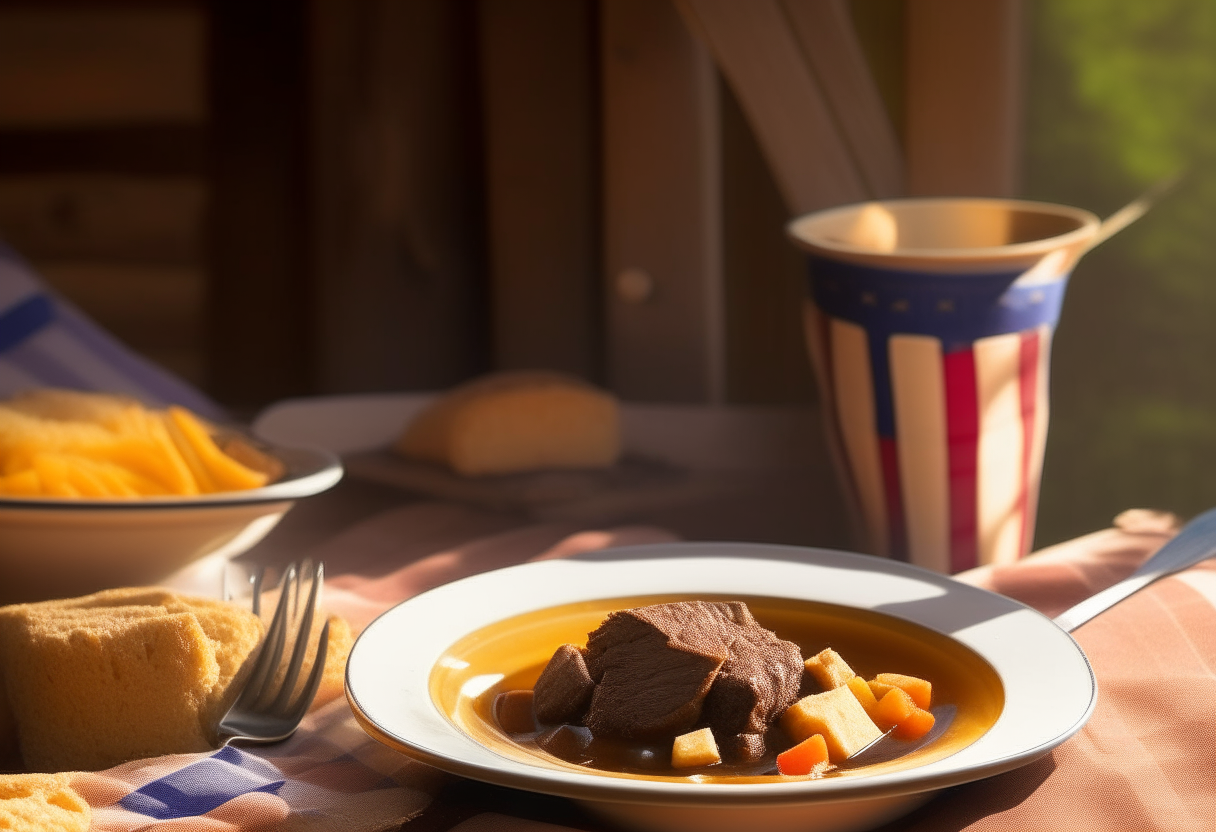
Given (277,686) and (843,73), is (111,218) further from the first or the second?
(277,686)

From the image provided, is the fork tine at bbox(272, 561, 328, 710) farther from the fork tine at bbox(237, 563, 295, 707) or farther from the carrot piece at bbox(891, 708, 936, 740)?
the carrot piece at bbox(891, 708, 936, 740)

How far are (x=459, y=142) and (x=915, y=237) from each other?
4.17 ft

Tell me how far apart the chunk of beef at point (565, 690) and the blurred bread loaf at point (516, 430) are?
2.48ft

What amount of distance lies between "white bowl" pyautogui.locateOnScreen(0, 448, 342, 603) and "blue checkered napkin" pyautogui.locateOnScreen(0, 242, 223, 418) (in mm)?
648

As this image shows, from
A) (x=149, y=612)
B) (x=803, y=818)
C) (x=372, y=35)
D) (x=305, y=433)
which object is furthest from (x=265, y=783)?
(x=372, y=35)

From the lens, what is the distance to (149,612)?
0.99 m

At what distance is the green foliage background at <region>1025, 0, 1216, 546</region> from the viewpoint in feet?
8.18

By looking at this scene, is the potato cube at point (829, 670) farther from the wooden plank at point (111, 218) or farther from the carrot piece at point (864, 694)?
the wooden plank at point (111, 218)

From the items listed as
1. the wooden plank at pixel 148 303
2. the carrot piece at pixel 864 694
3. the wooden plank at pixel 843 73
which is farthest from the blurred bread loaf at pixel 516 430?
the wooden plank at pixel 148 303

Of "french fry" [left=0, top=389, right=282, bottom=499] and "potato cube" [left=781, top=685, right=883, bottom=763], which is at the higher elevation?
"french fry" [left=0, top=389, right=282, bottom=499]

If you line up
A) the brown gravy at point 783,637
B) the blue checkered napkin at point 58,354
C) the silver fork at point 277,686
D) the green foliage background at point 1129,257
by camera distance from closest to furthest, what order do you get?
the brown gravy at point 783,637
the silver fork at point 277,686
the blue checkered napkin at point 58,354
the green foliage background at point 1129,257

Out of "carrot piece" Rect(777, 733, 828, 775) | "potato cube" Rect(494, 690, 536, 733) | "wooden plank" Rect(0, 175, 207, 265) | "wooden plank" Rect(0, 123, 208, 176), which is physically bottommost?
"potato cube" Rect(494, 690, 536, 733)

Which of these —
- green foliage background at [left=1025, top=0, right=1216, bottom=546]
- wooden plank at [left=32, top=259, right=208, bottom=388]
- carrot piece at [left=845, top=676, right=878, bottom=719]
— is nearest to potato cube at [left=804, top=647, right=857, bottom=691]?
carrot piece at [left=845, top=676, right=878, bottom=719]

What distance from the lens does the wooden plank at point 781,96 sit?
5.59 feet
